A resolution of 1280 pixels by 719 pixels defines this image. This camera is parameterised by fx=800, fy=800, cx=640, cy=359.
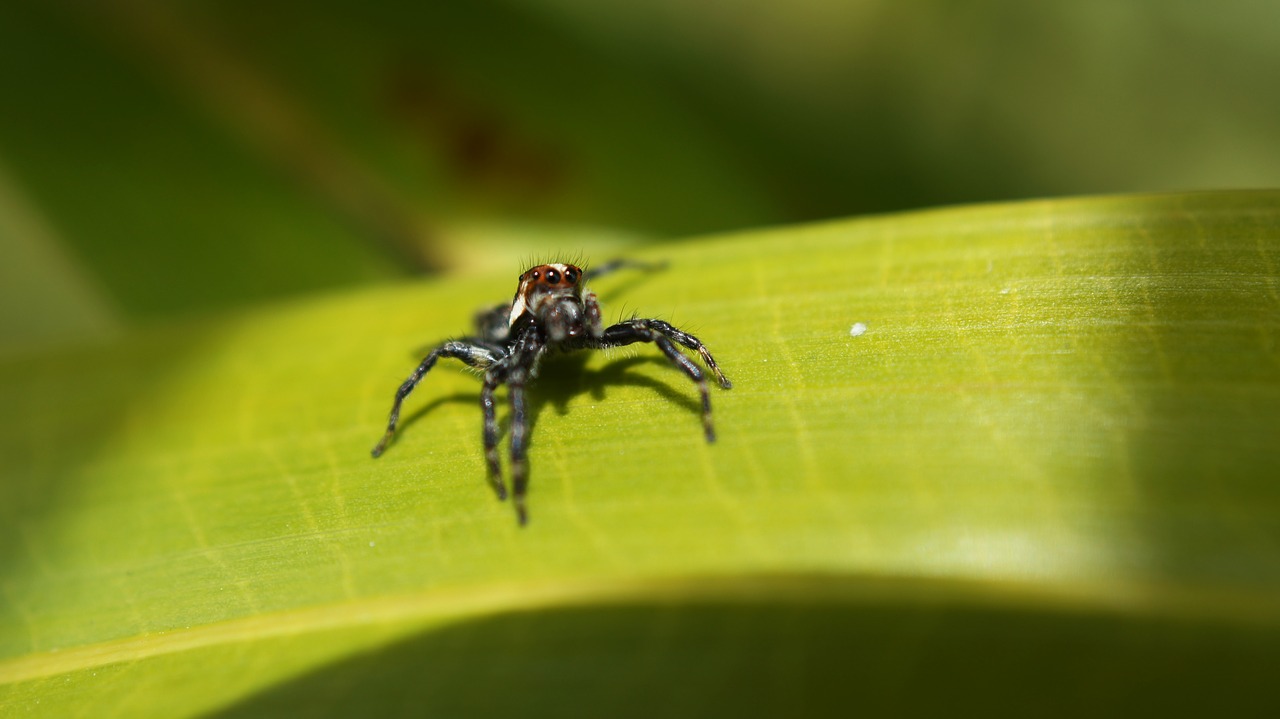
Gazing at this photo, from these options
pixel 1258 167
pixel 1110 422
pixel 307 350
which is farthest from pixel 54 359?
pixel 1258 167

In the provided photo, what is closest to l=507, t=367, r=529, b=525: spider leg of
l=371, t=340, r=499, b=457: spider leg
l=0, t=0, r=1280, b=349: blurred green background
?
l=371, t=340, r=499, b=457: spider leg

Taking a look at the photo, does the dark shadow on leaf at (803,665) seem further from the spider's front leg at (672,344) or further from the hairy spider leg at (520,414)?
the spider's front leg at (672,344)

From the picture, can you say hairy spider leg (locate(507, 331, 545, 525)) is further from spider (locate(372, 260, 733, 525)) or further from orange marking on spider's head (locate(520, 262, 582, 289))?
orange marking on spider's head (locate(520, 262, 582, 289))

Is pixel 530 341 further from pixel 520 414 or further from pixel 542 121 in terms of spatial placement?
pixel 542 121

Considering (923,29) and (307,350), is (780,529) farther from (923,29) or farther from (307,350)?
(923,29)

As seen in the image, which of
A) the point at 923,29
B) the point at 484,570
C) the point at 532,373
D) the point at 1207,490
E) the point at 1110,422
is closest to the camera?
the point at 1207,490

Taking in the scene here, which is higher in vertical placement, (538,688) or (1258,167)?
(1258,167)
